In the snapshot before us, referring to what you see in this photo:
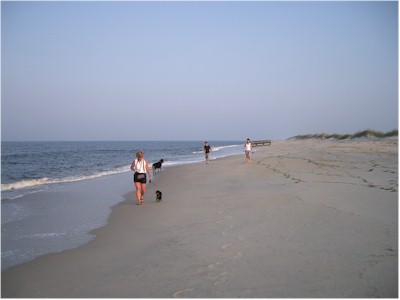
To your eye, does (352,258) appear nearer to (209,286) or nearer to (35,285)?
(209,286)

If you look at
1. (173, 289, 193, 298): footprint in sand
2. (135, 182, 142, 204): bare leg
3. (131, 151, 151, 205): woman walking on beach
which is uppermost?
(131, 151, 151, 205): woman walking on beach

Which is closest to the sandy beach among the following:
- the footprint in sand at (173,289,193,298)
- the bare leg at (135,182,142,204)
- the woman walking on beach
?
the footprint in sand at (173,289,193,298)

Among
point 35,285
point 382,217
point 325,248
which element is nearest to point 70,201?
point 35,285

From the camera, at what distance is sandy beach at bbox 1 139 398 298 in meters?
3.68

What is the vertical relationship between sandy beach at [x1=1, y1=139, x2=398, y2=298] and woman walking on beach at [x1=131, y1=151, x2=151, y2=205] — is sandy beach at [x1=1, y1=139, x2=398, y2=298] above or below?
below

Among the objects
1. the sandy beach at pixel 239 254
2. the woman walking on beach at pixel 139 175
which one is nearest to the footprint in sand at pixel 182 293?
the sandy beach at pixel 239 254

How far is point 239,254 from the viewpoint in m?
4.69

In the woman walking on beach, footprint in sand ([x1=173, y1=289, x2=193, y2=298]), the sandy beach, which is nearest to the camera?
footprint in sand ([x1=173, y1=289, x2=193, y2=298])

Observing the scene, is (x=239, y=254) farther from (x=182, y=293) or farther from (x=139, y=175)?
Result: (x=139, y=175)

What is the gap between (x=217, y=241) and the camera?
212 inches

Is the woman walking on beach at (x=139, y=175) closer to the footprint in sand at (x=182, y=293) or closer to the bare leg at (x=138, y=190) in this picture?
the bare leg at (x=138, y=190)

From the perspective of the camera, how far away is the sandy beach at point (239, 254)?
368 centimetres

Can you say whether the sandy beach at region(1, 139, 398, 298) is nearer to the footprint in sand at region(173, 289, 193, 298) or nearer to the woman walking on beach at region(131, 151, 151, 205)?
the footprint in sand at region(173, 289, 193, 298)

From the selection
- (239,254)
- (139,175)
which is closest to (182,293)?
(239,254)
